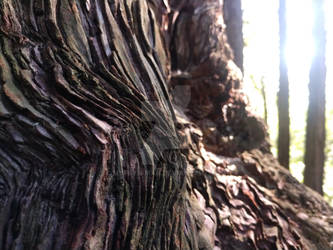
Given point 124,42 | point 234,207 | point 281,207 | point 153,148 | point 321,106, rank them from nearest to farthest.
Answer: point 153,148 < point 124,42 < point 234,207 < point 281,207 < point 321,106

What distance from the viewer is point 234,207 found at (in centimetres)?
302

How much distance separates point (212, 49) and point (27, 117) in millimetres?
2760

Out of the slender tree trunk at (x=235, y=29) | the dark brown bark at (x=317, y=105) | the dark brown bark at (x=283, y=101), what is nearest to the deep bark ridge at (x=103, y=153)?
the slender tree trunk at (x=235, y=29)

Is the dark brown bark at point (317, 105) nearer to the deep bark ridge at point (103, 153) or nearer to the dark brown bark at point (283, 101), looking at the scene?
the dark brown bark at point (283, 101)

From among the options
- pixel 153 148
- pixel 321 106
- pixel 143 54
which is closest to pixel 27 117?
pixel 153 148

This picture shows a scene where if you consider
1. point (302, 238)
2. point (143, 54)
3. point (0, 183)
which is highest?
point (143, 54)

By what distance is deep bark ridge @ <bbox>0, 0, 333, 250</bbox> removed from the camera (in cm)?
173

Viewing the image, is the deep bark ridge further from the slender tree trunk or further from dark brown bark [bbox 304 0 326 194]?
dark brown bark [bbox 304 0 326 194]

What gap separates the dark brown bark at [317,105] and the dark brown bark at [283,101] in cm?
39

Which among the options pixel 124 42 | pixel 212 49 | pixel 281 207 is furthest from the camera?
pixel 212 49

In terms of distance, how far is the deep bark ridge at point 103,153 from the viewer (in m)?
1.73

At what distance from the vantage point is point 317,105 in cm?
596

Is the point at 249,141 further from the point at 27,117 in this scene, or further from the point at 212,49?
the point at 27,117

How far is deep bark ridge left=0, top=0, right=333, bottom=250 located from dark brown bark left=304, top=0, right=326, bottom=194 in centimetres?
271
